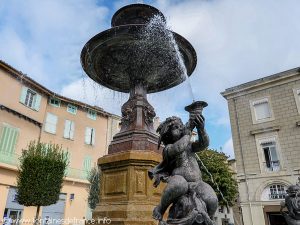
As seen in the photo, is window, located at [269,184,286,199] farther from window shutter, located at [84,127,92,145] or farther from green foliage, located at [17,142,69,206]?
window shutter, located at [84,127,92,145]

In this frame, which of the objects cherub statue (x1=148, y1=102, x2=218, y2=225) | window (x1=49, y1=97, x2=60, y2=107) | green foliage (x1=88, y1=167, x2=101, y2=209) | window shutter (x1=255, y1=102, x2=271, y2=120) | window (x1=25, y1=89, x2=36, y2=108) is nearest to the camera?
cherub statue (x1=148, y1=102, x2=218, y2=225)

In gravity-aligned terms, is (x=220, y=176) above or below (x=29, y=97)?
below

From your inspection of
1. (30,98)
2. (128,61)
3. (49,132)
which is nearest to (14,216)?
(49,132)

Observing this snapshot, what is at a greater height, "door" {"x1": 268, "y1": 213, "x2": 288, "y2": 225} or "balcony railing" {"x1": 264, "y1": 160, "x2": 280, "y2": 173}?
"balcony railing" {"x1": 264, "y1": 160, "x2": 280, "y2": 173}

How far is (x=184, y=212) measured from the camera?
2.64 m

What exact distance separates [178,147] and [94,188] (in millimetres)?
20408

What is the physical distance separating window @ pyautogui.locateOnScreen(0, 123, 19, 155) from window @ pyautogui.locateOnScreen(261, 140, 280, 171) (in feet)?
61.6

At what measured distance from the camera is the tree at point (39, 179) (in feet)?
47.6

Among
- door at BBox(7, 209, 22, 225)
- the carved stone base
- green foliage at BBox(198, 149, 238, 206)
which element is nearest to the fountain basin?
the carved stone base

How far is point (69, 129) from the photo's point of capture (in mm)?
24797

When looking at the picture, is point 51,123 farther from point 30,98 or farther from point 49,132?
point 30,98

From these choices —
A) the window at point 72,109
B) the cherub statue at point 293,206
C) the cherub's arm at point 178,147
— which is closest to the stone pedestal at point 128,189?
the cherub's arm at point 178,147

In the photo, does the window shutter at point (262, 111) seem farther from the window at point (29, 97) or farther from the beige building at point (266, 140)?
the window at point (29, 97)

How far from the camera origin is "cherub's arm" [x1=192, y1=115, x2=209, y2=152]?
9.31 feet
